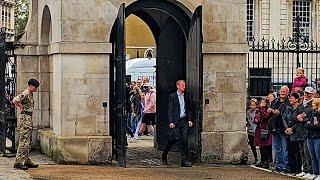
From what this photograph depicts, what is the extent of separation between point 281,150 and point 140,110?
962 centimetres

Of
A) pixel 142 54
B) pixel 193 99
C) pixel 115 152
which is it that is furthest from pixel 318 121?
pixel 142 54

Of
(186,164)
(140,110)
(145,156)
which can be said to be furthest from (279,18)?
(186,164)

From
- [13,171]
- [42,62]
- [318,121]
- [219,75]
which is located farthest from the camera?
[42,62]

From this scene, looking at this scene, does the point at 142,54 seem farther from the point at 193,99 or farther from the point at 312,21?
the point at 193,99

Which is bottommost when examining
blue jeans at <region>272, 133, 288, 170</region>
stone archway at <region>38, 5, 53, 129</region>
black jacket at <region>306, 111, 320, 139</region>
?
blue jeans at <region>272, 133, 288, 170</region>

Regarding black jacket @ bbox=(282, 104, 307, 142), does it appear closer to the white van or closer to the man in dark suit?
the man in dark suit

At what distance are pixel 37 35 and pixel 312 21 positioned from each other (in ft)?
101

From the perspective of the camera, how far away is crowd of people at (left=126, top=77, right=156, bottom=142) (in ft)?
76.5

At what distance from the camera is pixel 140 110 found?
986 inches

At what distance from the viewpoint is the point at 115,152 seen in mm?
17203

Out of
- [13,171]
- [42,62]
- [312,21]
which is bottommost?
[13,171]

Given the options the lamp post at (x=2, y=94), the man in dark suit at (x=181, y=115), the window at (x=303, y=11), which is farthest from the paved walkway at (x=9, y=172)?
the window at (x=303, y=11)

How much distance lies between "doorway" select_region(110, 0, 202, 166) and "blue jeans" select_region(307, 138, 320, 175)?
10.0 feet

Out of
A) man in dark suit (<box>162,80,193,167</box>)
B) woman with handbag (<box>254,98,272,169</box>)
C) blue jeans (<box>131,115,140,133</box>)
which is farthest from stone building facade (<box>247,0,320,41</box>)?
man in dark suit (<box>162,80,193,167</box>)
